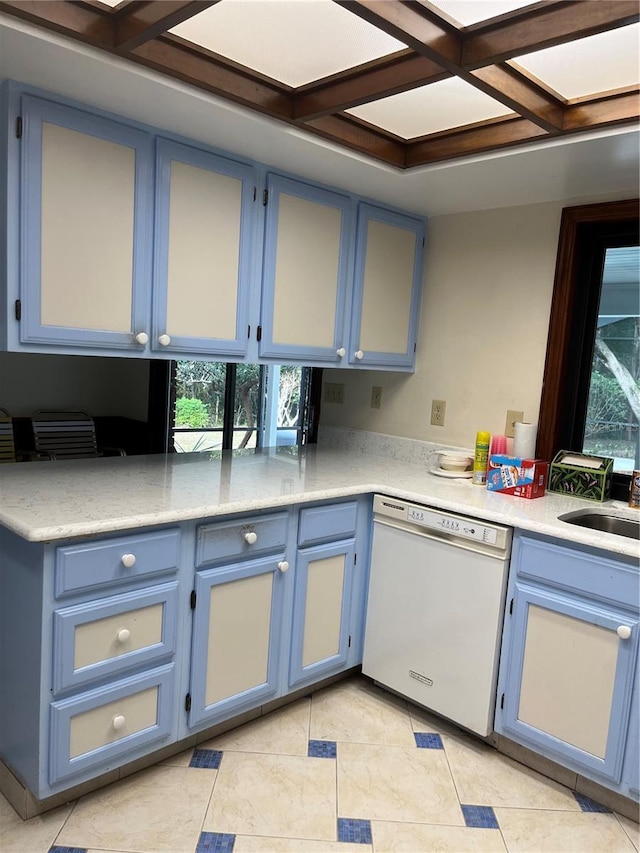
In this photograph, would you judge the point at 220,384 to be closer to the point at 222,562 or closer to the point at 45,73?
the point at 222,562

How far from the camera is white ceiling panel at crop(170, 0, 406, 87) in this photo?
58.1 inches

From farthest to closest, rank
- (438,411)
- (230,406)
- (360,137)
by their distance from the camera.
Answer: (230,406), (438,411), (360,137)

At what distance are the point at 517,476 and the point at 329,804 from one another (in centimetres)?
129

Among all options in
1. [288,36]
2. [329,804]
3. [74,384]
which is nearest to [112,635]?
[329,804]

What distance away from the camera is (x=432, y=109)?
200 centimetres

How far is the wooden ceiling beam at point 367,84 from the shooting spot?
1663mm

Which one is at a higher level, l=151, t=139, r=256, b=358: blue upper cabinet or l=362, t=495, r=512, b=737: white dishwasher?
l=151, t=139, r=256, b=358: blue upper cabinet

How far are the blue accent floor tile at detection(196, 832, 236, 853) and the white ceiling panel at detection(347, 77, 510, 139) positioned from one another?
2165 millimetres

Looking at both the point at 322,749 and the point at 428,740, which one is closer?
the point at 322,749

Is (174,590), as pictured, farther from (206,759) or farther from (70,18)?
(70,18)

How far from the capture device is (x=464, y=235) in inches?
113

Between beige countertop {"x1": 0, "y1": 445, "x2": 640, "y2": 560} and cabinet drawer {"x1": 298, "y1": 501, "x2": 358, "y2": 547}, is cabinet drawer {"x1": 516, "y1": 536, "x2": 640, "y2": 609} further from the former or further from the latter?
cabinet drawer {"x1": 298, "y1": 501, "x2": 358, "y2": 547}

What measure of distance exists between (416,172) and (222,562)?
5.15 ft

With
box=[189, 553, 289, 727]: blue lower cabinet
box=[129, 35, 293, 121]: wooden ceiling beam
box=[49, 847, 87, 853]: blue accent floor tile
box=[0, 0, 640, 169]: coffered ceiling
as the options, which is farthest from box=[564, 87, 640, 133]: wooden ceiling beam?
box=[49, 847, 87, 853]: blue accent floor tile
